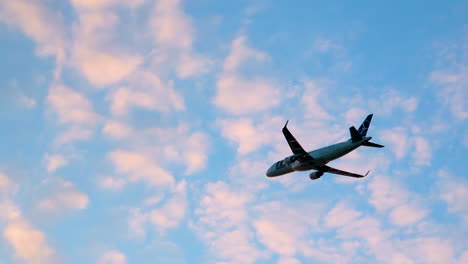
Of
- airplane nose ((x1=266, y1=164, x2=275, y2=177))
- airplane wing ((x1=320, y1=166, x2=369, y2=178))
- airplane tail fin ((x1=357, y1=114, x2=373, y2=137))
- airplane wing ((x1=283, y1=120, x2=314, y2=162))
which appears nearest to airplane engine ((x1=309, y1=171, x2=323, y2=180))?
airplane wing ((x1=320, y1=166, x2=369, y2=178))

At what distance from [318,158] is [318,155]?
0.42 metres

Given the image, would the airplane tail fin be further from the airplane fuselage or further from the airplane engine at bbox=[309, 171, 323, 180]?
the airplane engine at bbox=[309, 171, 323, 180]

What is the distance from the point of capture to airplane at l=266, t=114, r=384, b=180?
6081 cm

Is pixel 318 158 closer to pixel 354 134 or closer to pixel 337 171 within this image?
pixel 354 134

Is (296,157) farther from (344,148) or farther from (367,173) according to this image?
(367,173)

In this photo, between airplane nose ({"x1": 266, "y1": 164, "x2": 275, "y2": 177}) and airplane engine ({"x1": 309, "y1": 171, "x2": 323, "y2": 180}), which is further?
airplane nose ({"x1": 266, "y1": 164, "x2": 275, "y2": 177})

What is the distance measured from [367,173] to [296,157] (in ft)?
38.3

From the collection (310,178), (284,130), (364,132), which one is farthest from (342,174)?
(284,130)

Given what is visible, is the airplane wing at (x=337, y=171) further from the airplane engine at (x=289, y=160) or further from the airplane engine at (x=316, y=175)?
the airplane engine at (x=289, y=160)

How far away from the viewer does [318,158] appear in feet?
213

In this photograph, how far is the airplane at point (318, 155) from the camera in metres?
60.8

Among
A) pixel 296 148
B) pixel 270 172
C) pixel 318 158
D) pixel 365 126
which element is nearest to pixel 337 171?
pixel 318 158

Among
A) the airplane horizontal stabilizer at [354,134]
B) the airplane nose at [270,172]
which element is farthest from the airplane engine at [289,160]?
the airplane horizontal stabilizer at [354,134]

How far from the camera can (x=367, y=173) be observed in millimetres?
68188
